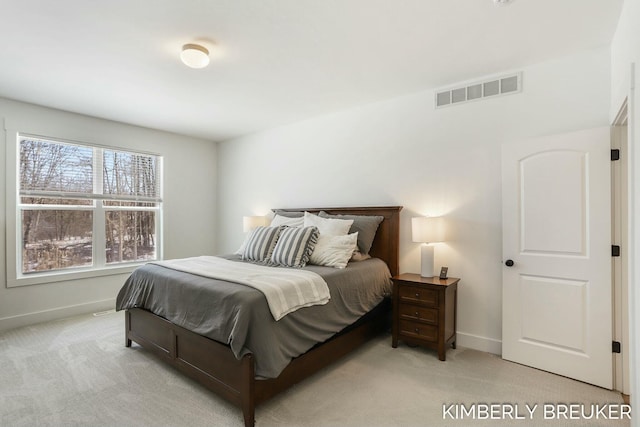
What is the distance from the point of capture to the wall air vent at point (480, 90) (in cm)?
286

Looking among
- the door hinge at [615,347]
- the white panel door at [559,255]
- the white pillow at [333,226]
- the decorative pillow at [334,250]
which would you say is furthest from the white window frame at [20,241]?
the door hinge at [615,347]

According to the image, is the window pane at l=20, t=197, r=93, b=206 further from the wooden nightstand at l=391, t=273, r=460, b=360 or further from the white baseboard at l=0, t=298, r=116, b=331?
the wooden nightstand at l=391, t=273, r=460, b=360

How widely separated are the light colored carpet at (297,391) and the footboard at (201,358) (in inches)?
4.7

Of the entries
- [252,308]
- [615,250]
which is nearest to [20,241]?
[252,308]

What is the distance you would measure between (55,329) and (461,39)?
188 inches

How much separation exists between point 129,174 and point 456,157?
427 cm

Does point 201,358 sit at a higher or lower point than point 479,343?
higher

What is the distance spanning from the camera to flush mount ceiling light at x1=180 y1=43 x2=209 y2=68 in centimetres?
241

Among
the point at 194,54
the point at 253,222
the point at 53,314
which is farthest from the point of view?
the point at 253,222

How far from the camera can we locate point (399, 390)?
7.47 ft

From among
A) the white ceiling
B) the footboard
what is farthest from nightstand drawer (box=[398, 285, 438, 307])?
the white ceiling

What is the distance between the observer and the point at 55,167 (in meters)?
3.91

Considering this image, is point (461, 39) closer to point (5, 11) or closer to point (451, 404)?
point (451, 404)

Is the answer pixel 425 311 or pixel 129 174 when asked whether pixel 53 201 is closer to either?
pixel 129 174
